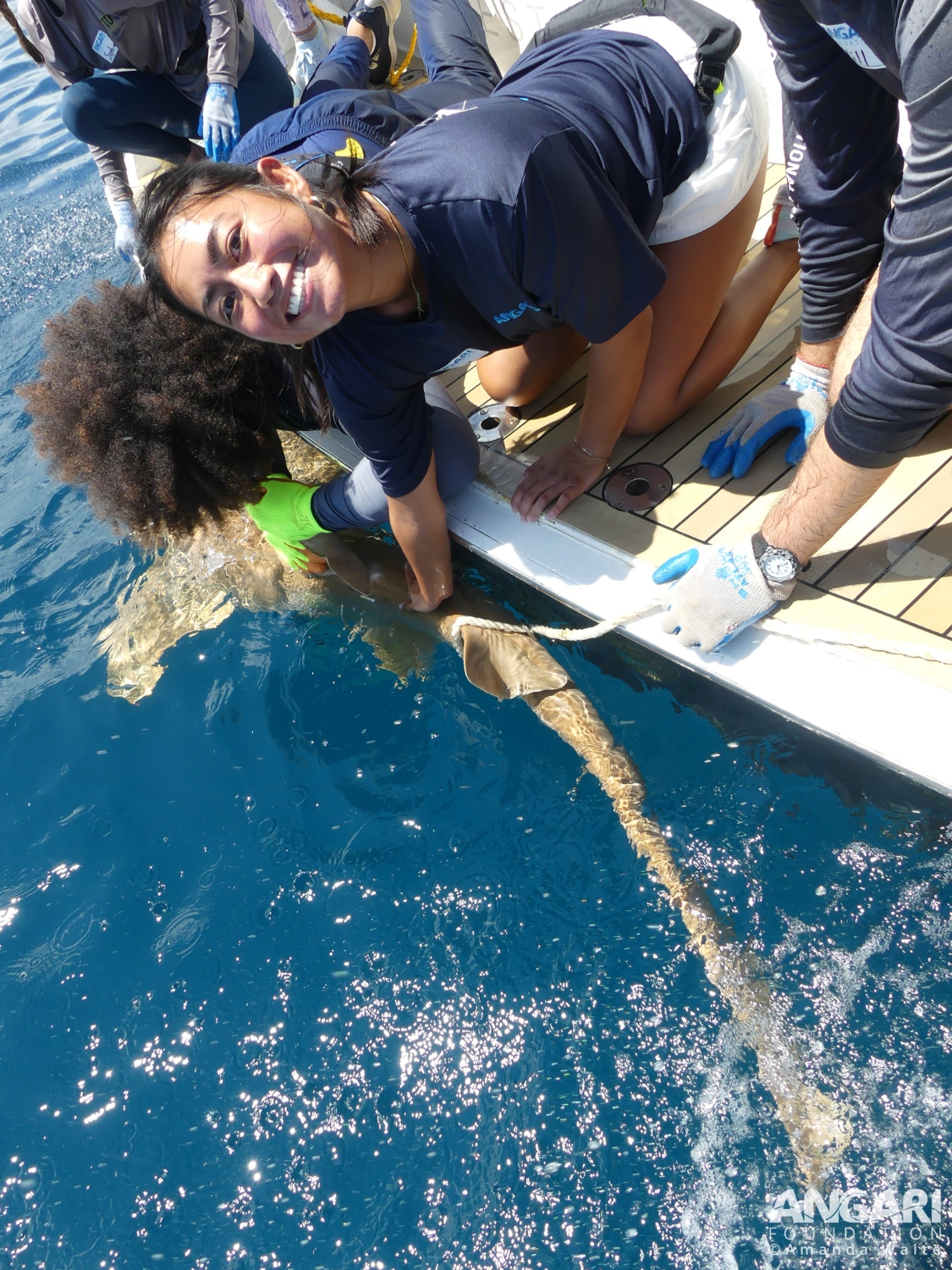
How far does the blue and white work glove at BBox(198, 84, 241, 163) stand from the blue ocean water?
6.38 ft

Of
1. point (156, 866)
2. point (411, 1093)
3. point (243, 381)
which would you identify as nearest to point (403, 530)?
point (243, 381)

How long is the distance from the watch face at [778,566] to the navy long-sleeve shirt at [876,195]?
0.39m

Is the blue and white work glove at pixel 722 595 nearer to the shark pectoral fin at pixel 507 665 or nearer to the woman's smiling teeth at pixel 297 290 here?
the shark pectoral fin at pixel 507 665

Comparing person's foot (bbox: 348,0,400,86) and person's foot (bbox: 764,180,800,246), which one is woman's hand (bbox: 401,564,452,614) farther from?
person's foot (bbox: 348,0,400,86)

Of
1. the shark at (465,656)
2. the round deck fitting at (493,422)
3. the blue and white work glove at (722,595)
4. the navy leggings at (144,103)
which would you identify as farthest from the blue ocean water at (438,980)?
the navy leggings at (144,103)

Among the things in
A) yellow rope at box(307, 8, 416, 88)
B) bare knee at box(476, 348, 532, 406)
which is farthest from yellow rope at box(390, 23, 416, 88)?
bare knee at box(476, 348, 532, 406)

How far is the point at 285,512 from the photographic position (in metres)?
2.74

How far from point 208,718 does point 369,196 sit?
1821 mm

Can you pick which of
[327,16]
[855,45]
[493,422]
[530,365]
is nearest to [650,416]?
[530,365]

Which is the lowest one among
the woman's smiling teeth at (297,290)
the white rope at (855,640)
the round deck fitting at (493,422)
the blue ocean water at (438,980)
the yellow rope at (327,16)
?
the blue ocean water at (438,980)

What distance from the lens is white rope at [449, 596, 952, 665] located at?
1.91 metres

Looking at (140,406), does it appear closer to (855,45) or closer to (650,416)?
(650,416)

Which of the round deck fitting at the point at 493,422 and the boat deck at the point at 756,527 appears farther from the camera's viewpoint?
the round deck fitting at the point at 493,422

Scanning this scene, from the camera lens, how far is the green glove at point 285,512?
2.75 meters
